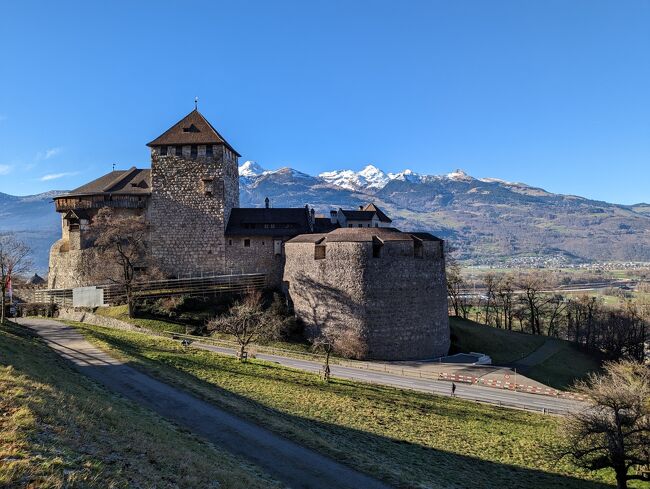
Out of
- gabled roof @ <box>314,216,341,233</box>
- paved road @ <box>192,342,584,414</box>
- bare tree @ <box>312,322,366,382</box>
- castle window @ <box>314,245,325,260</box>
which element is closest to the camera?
paved road @ <box>192,342,584,414</box>

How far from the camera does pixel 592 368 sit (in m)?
54.7

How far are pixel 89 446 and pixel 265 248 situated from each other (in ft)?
133

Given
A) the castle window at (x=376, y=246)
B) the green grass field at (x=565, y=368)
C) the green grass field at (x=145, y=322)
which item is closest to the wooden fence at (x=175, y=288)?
the green grass field at (x=145, y=322)

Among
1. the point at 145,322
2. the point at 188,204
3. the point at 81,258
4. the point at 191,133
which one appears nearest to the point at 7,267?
the point at 81,258

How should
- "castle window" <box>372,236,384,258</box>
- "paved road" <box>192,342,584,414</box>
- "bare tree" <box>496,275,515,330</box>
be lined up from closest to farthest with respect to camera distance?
"paved road" <box>192,342,584,414</box> → "castle window" <box>372,236,384,258</box> → "bare tree" <box>496,275,515,330</box>

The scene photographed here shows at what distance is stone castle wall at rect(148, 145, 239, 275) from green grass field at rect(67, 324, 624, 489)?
1681 centimetres

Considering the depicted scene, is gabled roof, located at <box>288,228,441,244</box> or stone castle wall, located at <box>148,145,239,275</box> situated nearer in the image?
gabled roof, located at <box>288,228,441,244</box>

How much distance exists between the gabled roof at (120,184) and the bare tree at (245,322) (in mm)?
18016

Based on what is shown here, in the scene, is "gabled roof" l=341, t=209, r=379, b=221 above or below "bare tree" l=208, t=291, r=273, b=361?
above

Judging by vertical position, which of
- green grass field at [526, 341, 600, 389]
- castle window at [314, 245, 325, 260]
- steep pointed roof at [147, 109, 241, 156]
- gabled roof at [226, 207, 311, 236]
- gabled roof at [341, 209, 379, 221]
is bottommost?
green grass field at [526, 341, 600, 389]

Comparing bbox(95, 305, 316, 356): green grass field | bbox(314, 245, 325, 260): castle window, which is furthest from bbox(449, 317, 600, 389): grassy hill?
bbox(314, 245, 325, 260): castle window

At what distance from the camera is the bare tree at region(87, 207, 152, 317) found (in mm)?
46469

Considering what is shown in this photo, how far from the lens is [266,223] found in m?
51.7

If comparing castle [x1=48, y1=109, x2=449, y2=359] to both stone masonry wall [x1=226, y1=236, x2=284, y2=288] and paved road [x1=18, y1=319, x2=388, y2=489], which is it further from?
paved road [x1=18, y1=319, x2=388, y2=489]
